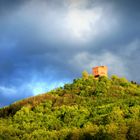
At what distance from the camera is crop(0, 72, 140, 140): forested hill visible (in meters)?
114

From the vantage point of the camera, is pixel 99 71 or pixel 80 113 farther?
pixel 99 71

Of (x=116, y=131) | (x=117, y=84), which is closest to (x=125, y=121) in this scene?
(x=116, y=131)

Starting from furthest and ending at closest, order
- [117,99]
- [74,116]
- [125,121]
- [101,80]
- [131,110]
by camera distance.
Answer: [101,80], [117,99], [74,116], [131,110], [125,121]

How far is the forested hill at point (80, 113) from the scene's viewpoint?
11388cm

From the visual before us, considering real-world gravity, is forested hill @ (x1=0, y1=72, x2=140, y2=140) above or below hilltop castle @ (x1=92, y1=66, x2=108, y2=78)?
below

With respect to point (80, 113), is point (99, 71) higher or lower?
higher

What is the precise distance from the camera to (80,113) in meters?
139

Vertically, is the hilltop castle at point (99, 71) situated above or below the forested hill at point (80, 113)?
above

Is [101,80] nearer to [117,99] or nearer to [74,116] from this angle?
[117,99]

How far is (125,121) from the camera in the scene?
119250 millimetres

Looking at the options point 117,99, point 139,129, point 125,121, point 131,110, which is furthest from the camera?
point 117,99

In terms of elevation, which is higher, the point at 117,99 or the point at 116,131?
the point at 117,99

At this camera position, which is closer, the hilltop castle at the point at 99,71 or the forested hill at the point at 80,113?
the forested hill at the point at 80,113

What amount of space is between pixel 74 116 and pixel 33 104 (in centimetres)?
2022
